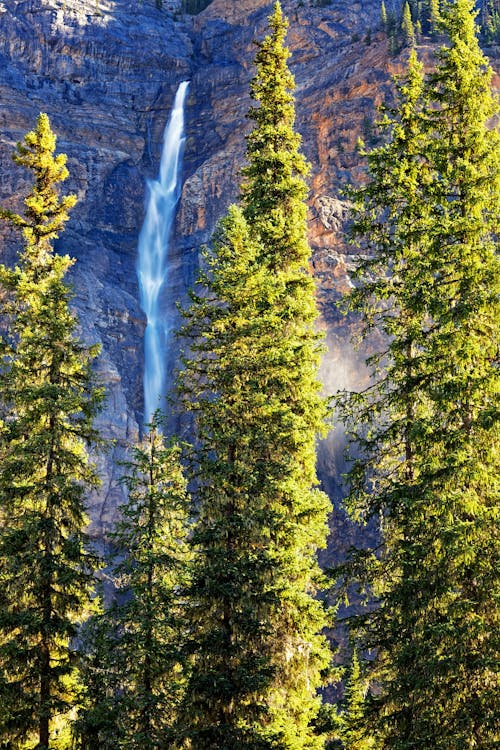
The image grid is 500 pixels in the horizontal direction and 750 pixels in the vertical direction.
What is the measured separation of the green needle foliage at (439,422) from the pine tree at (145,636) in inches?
127

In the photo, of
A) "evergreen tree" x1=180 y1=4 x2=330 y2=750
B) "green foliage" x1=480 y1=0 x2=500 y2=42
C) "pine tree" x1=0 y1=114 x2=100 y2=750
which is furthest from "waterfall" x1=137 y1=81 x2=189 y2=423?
"evergreen tree" x1=180 y1=4 x2=330 y2=750

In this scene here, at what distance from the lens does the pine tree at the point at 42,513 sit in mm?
13055

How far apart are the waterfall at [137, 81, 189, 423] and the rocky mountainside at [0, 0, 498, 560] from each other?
0.79 m

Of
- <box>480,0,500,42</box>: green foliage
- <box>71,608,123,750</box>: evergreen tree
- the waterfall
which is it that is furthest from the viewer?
<box>480,0,500,42</box>: green foliage

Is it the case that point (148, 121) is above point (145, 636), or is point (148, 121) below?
above

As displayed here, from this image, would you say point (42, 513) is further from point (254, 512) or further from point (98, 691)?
point (254, 512)

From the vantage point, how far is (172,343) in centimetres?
6181

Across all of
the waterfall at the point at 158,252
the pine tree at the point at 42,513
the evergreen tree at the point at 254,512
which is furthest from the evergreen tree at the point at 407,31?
the pine tree at the point at 42,513

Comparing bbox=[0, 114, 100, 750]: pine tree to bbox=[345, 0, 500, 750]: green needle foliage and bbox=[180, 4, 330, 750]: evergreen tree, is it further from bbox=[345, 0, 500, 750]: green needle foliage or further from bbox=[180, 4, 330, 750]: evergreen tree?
bbox=[345, 0, 500, 750]: green needle foliage

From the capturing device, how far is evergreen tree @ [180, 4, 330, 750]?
1146 centimetres

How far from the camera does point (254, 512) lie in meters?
12.3

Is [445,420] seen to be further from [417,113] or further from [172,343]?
[172,343]

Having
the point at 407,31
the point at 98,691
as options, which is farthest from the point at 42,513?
the point at 407,31

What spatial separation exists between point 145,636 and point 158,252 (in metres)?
58.1
